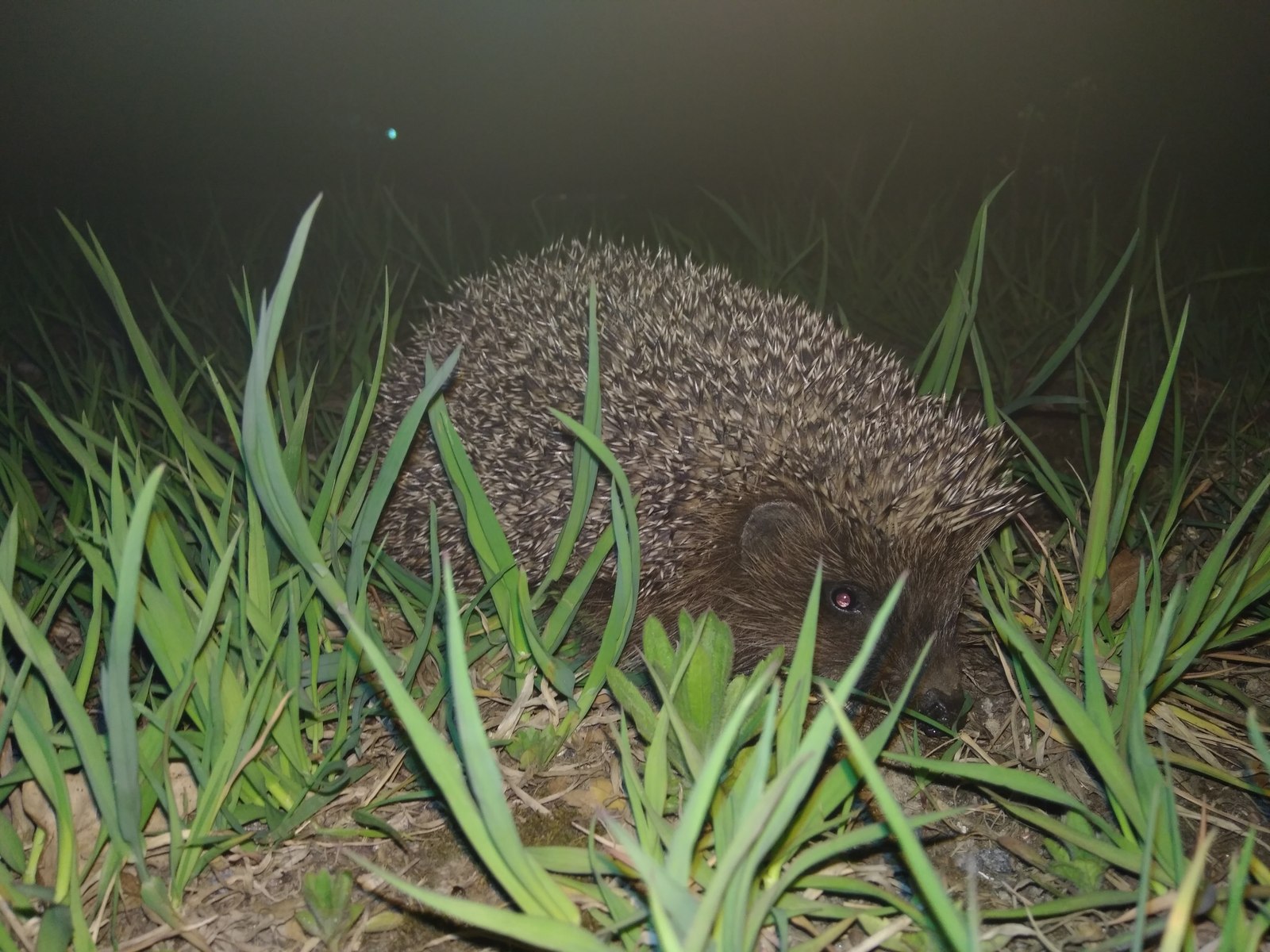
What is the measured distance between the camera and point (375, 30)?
9852 mm

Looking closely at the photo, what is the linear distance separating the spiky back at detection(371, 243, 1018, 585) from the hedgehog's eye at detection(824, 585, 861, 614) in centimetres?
23

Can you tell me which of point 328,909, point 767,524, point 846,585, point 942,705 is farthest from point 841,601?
point 328,909

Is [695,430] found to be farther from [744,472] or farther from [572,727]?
[572,727]

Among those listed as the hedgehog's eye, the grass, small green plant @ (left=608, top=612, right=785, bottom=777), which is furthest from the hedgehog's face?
small green plant @ (left=608, top=612, right=785, bottom=777)

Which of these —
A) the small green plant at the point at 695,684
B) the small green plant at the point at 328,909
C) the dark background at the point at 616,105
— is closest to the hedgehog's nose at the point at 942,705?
the small green plant at the point at 695,684

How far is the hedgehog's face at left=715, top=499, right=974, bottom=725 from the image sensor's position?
2.78 m

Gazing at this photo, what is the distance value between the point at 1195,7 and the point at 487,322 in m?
9.71

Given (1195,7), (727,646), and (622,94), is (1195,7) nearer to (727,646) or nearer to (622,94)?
(622,94)

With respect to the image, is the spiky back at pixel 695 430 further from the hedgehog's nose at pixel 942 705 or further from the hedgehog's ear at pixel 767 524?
the hedgehog's nose at pixel 942 705

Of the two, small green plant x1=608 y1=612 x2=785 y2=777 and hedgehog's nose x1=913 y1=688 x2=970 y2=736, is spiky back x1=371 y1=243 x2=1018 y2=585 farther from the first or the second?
small green plant x1=608 y1=612 x2=785 y2=777

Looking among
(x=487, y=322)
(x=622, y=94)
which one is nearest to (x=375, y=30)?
(x=622, y=94)

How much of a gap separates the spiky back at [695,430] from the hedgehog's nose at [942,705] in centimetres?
49

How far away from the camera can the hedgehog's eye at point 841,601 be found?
2984 mm

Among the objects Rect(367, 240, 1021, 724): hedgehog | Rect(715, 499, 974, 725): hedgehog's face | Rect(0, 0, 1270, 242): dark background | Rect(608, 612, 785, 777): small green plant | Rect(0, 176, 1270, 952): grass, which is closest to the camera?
Rect(0, 176, 1270, 952): grass
